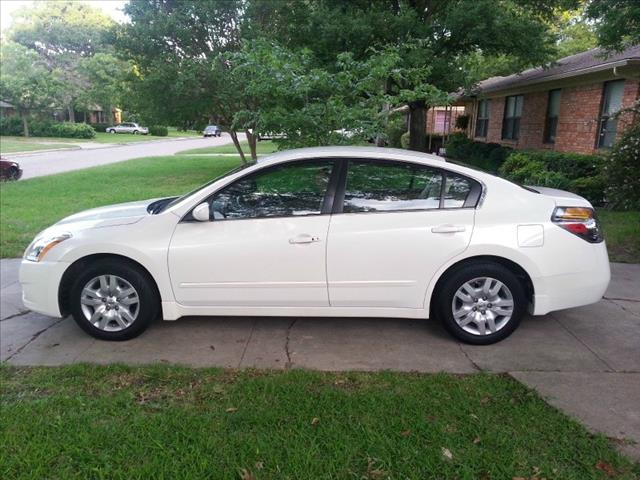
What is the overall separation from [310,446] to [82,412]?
1441 millimetres

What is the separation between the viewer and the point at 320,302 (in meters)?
4.28

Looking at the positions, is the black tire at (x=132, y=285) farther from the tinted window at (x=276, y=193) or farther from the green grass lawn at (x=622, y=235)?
the green grass lawn at (x=622, y=235)

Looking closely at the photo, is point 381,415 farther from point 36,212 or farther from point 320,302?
point 36,212

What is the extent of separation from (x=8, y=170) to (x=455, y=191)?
16.4m

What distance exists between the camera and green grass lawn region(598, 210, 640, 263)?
23.7 ft

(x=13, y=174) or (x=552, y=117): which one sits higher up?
(x=552, y=117)

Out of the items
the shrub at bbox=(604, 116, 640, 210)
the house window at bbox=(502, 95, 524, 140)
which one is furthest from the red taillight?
the house window at bbox=(502, 95, 524, 140)

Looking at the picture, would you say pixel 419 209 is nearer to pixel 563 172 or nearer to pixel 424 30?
pixel 563 172

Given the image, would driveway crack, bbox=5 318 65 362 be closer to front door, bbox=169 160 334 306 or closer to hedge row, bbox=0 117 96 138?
front door, bbox=169 160 334 306

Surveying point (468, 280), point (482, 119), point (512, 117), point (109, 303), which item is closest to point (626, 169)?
point (468, 280)

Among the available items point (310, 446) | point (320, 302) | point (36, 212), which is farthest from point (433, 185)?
point (36, 212)

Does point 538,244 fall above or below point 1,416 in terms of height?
above

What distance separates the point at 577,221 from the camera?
4.21 m

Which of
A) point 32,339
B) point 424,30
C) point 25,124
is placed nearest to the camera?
point 32,339
